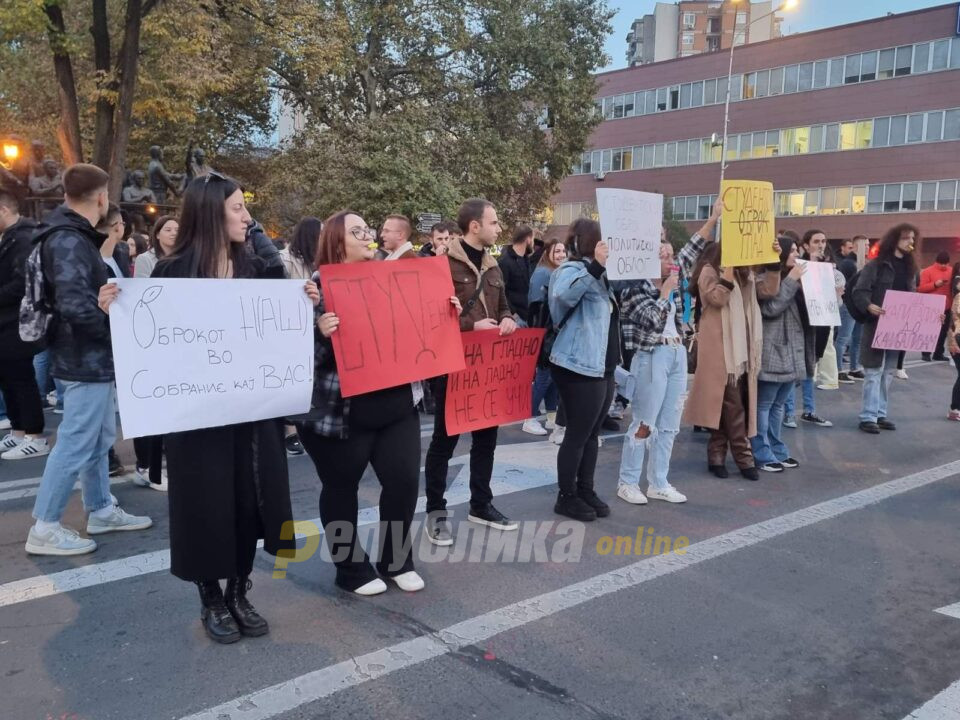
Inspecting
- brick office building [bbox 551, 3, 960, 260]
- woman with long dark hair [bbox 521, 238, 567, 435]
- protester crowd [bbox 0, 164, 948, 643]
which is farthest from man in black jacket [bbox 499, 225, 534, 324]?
brick office building [bbox 551, 3, 960, 260]

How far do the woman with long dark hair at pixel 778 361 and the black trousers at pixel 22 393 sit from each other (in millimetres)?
5862

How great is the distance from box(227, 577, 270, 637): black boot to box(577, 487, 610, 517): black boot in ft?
7.74

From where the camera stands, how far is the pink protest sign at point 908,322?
7777 mm

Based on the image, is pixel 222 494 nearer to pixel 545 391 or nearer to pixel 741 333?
pixel 741 333

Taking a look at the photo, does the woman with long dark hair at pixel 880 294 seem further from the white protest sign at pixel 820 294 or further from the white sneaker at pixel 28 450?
the white sneaker at pixel 28 450

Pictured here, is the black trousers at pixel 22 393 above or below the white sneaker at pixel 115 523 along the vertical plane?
above

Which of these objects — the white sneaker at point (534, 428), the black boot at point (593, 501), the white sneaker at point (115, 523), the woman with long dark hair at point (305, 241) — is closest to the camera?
the white sneaker at point (115, 523)

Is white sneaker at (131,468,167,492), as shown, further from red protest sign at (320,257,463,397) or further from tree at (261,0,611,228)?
tree at (261,0,611,228)

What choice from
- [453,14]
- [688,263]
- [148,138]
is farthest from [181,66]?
[688,263]

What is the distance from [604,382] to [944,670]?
226 cm

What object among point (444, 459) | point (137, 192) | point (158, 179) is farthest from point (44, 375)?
point (158, 179)

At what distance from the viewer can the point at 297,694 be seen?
115 inches

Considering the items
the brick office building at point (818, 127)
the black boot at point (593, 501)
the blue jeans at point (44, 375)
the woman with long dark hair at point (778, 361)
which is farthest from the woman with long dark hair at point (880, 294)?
the brick office building at point (818, 127)

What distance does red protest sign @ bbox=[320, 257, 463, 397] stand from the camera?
352 centimetres
